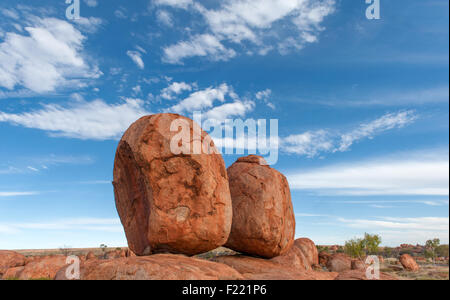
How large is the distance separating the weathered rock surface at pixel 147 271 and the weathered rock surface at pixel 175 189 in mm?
1566

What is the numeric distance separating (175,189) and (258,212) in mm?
5186

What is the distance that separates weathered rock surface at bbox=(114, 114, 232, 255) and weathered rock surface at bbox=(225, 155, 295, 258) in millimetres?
2961

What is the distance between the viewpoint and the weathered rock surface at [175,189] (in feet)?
40.8

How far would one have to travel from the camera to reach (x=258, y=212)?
1616cm

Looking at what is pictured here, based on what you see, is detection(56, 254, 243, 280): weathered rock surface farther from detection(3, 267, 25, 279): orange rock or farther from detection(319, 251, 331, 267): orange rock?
detection(319, 251, 331, 267): orange rock

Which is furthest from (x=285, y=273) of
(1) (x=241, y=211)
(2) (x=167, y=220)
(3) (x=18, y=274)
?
(3) (x=18, y=274)

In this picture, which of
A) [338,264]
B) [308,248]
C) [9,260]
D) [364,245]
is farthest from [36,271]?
[364,245]

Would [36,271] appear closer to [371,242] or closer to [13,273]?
[13,273]

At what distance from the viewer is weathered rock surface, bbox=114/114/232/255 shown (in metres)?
12.4

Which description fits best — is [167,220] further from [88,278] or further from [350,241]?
[350,241]

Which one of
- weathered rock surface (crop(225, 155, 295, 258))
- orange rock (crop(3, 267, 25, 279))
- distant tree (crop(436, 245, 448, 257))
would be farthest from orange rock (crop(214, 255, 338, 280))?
distant tree (crop(436, 245, 448, 257))

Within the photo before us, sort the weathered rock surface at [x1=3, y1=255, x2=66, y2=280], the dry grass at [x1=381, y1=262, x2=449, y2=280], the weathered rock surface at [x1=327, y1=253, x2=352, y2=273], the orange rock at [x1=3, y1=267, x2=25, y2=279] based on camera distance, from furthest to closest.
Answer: the weathered rock surface at [x1=327, y1=253, x2=352, y2=273] < the dry grass at [x1=381, y1=262, x2=449, y2=280] < the orange rock at [x1=3, y1=267, x2=25, y2=279] < the weathered rock surface at [x1=3, y1=255, x2=66, y2=280]
